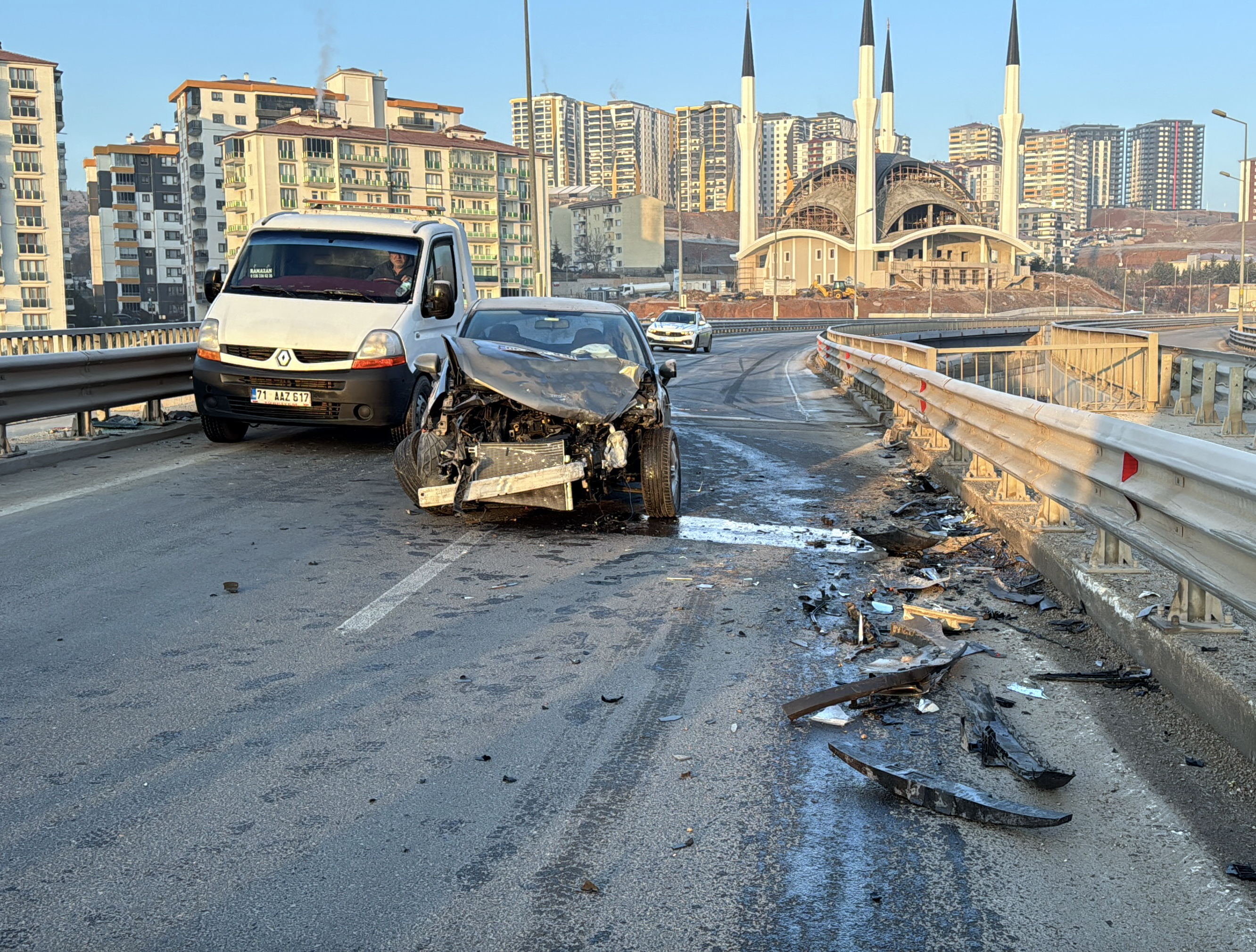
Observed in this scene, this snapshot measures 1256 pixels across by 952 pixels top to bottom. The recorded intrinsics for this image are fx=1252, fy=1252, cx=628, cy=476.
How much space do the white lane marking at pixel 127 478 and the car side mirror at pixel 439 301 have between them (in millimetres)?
2298

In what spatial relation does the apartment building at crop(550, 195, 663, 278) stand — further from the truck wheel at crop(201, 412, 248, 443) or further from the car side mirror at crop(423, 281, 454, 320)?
the truck wheel at crop(201, 412, 248, 443)

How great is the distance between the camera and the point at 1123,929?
3.12 meters

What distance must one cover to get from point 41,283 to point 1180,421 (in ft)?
300

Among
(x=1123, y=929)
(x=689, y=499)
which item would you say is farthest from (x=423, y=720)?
(x=689, y=499)

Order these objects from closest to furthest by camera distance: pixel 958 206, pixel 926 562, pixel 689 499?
pixel 926 562 < pixel 689 499 < pixel 958 206

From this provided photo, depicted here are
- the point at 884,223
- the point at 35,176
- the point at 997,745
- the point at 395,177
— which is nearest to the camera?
the point at 997,745

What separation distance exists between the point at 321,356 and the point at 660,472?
4396 mm

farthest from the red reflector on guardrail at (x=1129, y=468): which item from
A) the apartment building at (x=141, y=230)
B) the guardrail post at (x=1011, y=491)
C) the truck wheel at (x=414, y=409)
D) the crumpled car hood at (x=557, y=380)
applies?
the apartment building at (x=141, y=230)

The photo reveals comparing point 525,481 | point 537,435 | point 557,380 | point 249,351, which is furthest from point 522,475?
point 249,351

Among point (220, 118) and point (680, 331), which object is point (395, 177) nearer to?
point (220, 118)

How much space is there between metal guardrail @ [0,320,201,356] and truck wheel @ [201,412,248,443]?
19.5 ft

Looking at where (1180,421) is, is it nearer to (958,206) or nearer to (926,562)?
(926,562)

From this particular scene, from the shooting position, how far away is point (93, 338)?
21.1 meters

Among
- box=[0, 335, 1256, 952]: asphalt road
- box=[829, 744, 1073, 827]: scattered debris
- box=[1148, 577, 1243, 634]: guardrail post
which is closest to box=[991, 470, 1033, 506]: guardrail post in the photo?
box=[0, 335, 1256, 952]: asphalt road
